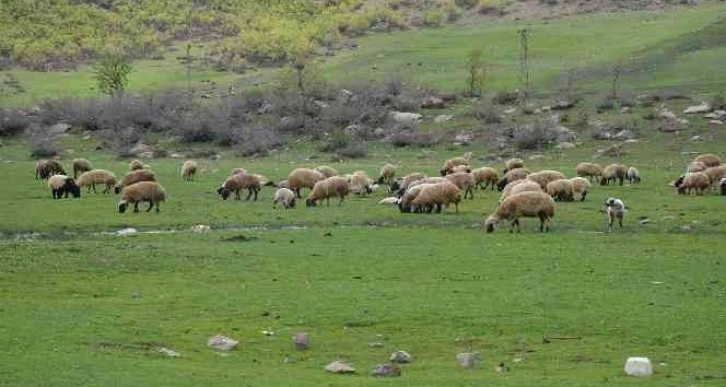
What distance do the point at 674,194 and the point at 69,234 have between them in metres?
19.6

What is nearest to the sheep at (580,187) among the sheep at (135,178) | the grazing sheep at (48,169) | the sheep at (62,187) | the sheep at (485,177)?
the sheep at (485,177)

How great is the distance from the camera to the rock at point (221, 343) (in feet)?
65.8

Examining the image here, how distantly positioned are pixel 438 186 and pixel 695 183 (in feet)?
31.1

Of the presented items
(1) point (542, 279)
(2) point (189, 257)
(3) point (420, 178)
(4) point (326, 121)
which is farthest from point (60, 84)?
(1) point (542, 279)

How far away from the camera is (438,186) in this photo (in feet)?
124

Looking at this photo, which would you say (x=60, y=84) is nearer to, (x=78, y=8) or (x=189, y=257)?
(x=78, y=8)

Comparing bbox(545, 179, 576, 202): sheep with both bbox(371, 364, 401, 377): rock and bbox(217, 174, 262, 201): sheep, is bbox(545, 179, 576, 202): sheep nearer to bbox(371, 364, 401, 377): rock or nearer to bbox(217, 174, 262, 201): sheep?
bbox(217, 174, 262, 201): sheep

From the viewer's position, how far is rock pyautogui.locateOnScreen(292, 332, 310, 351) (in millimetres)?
20188

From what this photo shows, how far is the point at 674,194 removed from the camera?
42.4 metres

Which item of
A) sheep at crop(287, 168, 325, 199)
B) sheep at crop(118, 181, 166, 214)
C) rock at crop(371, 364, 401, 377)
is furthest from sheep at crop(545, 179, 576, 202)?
rock at crop(371, 364, 401, 377)

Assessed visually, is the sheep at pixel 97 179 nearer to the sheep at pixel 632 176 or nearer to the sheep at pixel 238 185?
the sheep at pixel 238 185

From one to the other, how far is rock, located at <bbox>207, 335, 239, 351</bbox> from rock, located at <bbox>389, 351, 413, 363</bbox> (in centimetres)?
255

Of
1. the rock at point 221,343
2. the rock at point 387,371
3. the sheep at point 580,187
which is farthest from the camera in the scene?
the sheep at point 580,187

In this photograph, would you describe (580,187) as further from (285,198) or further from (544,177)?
(285,198)
